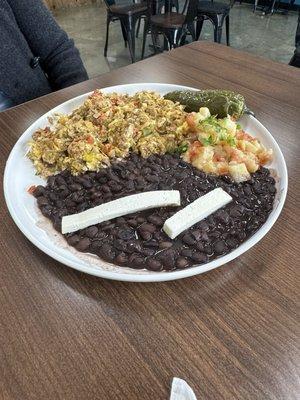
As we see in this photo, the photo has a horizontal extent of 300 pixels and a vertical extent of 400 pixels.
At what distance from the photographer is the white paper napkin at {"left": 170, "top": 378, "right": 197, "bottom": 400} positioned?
23.2 inches

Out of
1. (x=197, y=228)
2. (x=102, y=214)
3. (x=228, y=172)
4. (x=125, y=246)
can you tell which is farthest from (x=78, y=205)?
(x=228, y=172)

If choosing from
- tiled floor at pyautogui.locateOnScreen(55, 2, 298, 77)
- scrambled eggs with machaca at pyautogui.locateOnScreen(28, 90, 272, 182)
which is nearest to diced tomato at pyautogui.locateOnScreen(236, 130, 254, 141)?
scrambled eggs with machaca at pyautogui.locateOnScreen(28, 90, 272, 182)

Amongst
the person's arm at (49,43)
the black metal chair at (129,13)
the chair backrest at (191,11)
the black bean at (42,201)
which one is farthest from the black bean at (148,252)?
the black metal chair at (129,13)

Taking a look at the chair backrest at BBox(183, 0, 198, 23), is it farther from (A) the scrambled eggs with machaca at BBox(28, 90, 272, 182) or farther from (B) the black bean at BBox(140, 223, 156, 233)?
(B) the black bean at BBox(140, 223, 156, 233)

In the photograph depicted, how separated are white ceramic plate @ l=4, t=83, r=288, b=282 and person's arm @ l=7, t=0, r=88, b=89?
0.63 metres

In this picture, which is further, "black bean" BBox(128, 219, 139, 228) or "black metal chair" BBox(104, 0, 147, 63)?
"black metal chair" BBox(104, 0, 147, 63)

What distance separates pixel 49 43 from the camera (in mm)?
1812

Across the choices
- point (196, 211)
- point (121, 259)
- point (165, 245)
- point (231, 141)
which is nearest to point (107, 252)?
point (121, 259)

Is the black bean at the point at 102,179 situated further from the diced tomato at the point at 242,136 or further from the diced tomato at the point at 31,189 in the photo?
the diced tomato at the point at 242,136

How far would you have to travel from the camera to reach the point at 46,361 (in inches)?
25.9

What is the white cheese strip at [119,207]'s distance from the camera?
0.87m

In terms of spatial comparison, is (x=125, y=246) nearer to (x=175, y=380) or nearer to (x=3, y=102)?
(x=175, y=380)

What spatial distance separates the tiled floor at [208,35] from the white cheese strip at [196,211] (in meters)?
3.85

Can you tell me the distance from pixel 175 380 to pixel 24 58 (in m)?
1.68
